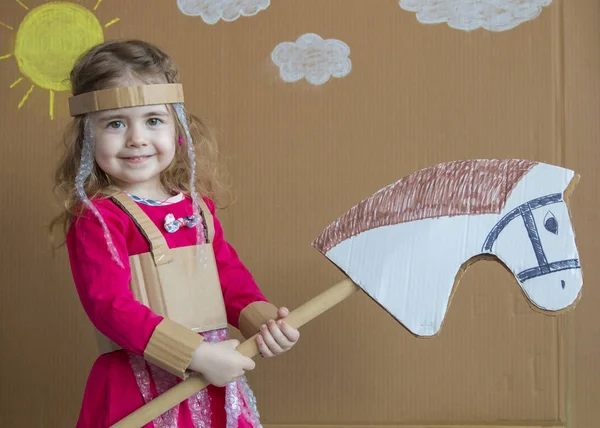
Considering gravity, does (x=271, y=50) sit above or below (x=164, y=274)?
above

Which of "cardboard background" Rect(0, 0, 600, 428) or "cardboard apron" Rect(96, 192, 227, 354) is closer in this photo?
"cardboard apron" Rect(96, 192, 227, 354)

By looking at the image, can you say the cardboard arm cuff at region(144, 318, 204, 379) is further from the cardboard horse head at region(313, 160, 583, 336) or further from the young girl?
the cardboard horse head at region(313, 160, 583, 336)

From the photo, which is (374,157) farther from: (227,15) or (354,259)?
(354,259)

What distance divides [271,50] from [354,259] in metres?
0.62

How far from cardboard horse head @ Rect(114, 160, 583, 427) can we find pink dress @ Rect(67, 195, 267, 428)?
0.20 ft

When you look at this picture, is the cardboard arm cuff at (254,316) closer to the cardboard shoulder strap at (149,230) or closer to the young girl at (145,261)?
the young girl at (145,261)

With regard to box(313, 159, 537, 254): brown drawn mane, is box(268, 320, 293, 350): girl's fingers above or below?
below

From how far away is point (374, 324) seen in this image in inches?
57.6

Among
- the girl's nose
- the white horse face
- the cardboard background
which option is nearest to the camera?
the white horse face

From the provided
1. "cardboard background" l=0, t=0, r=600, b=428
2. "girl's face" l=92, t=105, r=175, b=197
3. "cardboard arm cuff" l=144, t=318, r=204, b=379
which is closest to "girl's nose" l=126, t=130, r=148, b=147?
"girl's face" l=92, t=105, r=175, b=197

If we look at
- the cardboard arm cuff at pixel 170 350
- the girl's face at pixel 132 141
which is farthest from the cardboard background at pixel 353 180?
the cardboard arm cuff at pixel 170 350

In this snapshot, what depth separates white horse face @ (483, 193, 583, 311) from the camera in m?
0.93

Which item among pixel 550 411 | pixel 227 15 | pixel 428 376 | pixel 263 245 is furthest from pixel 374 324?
pixel 227 15

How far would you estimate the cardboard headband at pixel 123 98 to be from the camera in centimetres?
103
